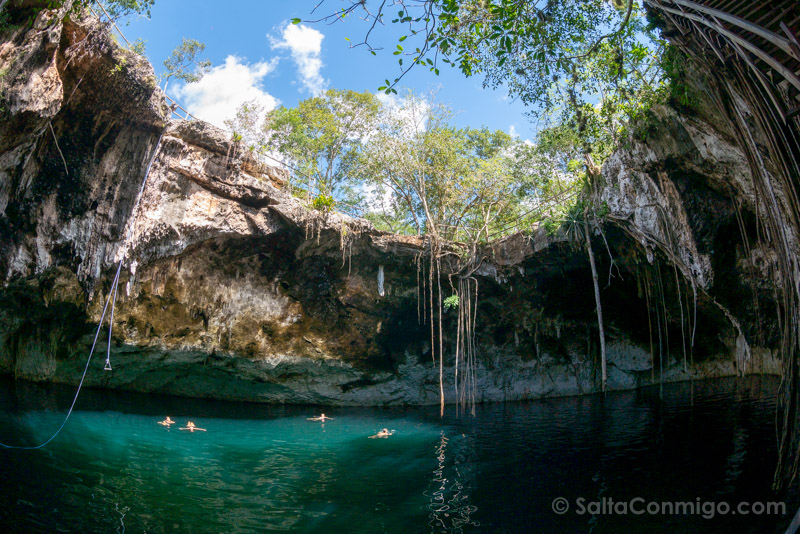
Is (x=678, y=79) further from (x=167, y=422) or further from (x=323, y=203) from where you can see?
(x=167, y=422)

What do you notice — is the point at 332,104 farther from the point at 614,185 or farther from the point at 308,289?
the point at 614,185

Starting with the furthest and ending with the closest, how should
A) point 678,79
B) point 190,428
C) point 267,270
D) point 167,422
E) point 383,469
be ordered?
point 267,270, point 167,422, point 190,428, point 383,469, point 678,79

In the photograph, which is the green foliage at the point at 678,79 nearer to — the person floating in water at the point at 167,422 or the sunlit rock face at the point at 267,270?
the sunlit rock face at the point at 267,270

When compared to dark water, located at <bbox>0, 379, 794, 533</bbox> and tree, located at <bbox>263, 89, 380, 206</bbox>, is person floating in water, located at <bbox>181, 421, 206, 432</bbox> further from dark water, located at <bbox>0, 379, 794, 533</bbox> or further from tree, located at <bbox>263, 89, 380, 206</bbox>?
tree, located at <bbox>263, 89, 380, 206</bbox>

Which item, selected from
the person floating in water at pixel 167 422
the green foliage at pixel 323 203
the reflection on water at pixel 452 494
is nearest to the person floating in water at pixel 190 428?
the person floating in water at pixel 167 422

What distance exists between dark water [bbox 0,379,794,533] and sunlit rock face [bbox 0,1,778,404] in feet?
7.10

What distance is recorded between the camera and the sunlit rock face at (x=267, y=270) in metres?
8.59

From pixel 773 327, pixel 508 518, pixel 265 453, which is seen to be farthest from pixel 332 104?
pixel 773 327

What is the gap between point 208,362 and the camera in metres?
14.0

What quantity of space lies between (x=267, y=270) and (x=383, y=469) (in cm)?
777

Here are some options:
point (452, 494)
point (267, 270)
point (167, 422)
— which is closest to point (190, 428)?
point (167, 422)

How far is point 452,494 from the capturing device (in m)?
6.43

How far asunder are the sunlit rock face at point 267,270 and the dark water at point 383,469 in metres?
2.16

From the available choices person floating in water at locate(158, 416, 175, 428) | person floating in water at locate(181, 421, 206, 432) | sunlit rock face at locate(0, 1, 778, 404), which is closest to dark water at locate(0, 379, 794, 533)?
person floating in water at locate(158, 416, 175, 428)
